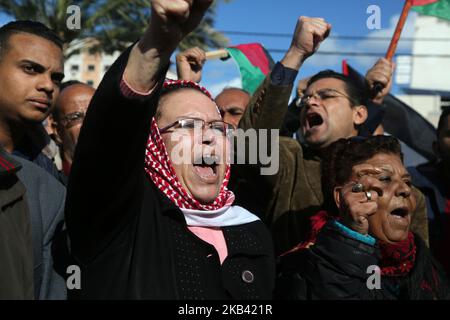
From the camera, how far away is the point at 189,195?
2.43 metres

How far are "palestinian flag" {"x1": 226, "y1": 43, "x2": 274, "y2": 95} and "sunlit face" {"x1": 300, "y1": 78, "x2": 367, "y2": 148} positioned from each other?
2.14 metres

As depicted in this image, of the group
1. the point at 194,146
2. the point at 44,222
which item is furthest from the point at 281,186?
the point at 44,222

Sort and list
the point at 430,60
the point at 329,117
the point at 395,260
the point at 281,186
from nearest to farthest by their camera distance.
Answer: the point at 395,260 < the point at 281,186 < the point at 329,117 < the point at 430,60

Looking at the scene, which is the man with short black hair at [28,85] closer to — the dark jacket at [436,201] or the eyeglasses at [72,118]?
the eyeglasses at [72,118]

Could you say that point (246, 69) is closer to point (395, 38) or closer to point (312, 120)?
point (395, 38)

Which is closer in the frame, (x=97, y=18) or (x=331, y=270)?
(x=331, y=270)

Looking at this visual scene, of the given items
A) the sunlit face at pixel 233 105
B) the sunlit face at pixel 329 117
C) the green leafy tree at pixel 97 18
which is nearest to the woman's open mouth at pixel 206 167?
the sunlit face at pixel 329 117

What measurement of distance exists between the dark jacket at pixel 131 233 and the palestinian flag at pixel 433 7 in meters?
3.65

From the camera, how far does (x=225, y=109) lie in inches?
191

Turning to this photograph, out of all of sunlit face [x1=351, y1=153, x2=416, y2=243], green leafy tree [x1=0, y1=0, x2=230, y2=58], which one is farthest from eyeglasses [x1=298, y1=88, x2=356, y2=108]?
green leafy tree [x1=0, y1=0, x2=230, y2=58]

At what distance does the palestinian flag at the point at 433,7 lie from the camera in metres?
5.35

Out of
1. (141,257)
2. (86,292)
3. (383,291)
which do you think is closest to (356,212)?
(383,291)

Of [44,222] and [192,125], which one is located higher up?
[192,125]

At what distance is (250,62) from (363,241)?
12.9 feet
